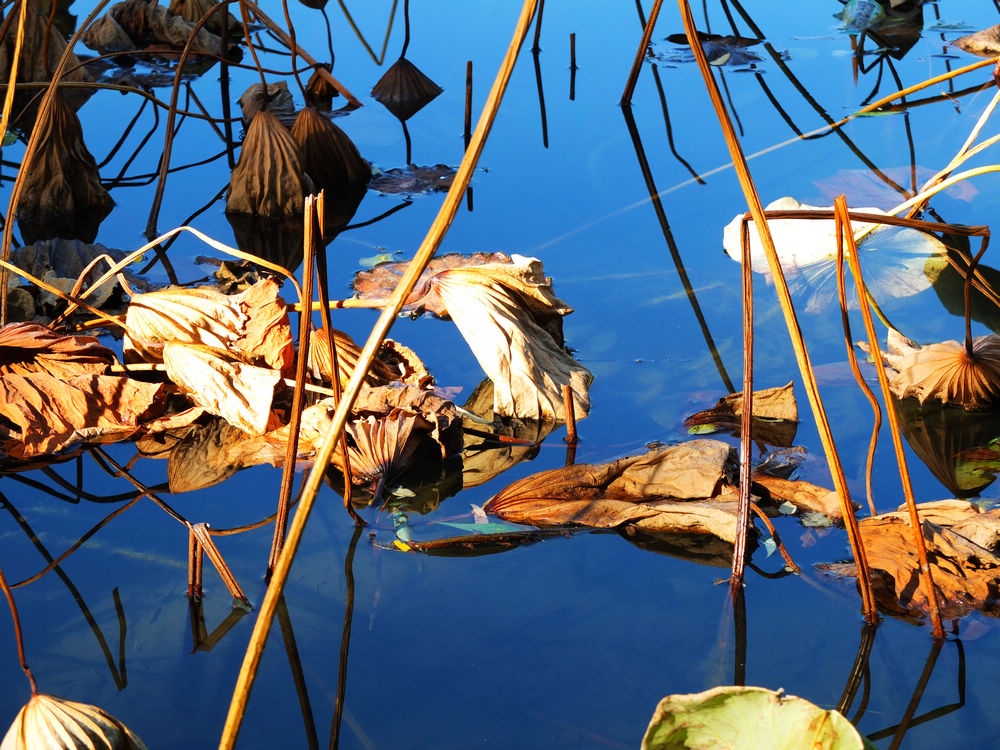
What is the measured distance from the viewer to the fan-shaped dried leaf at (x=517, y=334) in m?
1.50

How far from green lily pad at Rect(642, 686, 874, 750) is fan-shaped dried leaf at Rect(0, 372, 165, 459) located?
3.19ft

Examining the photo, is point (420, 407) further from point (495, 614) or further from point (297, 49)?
point (297, 49)

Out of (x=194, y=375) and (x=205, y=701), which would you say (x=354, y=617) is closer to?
(x=205, y=701)

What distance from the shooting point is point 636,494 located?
49.8 inches

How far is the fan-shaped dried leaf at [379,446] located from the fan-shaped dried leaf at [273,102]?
1613mm

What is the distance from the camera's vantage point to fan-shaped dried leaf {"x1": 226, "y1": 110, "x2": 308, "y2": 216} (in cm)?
215

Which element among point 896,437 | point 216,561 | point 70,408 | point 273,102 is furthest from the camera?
point 273,102

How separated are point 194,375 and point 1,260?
36cm

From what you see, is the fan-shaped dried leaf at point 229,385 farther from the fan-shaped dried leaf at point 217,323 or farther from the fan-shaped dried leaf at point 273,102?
the fan-shaped dried leaf at point 273,102

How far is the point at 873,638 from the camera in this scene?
1036 mm

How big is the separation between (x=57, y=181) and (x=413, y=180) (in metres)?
0.84

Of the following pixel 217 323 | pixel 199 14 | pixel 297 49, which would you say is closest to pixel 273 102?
pixel 297 49

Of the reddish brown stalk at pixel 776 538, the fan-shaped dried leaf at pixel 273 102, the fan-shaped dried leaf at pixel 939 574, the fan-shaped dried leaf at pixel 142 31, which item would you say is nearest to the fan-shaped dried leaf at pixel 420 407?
the reddish brown stalk at pixel 776 538

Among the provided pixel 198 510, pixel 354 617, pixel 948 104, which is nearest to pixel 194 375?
pixel 198 510
